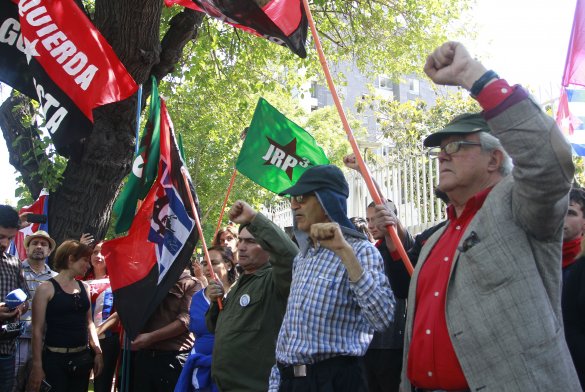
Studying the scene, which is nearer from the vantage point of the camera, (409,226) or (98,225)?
(98,225)

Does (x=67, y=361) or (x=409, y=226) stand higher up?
(x=409, y=226)

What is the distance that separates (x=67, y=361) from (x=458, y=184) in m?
4.64

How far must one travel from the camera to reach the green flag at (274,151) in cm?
662

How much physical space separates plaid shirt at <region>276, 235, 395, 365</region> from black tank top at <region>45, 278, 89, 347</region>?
11.1 feet

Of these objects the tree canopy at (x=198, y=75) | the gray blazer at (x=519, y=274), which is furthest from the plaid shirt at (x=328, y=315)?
the tree canopy at (x=198, y=75)

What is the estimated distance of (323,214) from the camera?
4.01m

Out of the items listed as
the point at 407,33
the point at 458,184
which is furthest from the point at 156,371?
the point at 407,33

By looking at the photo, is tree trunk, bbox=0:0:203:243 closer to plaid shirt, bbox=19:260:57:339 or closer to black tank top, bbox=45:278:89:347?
plaid shirt, bbox=19:260:57:339

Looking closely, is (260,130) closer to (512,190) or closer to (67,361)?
(67,361)

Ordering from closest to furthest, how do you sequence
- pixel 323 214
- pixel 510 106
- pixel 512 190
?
pixel 510 106 → pixel 512 190 → pixel 323 214

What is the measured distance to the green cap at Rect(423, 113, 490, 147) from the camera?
3000 mm

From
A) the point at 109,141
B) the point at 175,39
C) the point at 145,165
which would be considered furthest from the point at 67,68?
the point at 175,39

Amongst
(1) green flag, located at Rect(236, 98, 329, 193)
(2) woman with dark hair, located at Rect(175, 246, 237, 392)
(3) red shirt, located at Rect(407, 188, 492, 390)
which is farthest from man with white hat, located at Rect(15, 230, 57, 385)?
(3) red shirt, located at Rect(407, 188, 492, 390)

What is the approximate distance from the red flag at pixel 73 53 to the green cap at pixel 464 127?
3.70m
